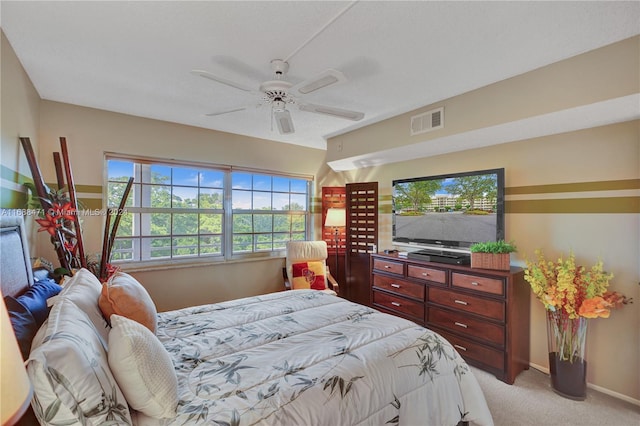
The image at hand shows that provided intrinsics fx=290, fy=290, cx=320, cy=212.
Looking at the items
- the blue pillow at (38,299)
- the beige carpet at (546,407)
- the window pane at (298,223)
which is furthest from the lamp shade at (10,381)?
the window pane at (298,223)

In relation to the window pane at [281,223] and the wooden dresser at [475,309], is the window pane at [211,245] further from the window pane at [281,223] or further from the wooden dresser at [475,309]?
the wooden dresser at [475,309]

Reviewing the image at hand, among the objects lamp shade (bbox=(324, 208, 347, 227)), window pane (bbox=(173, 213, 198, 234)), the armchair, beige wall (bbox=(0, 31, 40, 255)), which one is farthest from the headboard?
lamp shade (bbox=(324, 208, 347, 227))

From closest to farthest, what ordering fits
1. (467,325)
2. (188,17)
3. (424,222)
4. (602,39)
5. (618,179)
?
(188,17) → (602,39) → (618,179) → (467,325) → (424,222)

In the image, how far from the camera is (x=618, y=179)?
2.26 m

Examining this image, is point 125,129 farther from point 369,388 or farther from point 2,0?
point 369,388

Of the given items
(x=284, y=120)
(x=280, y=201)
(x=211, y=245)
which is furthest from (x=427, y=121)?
(x=211, y=245)

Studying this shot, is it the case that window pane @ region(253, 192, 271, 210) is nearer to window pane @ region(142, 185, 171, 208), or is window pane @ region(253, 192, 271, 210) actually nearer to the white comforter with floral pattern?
window pane @ region(142, 185, 171, 208)

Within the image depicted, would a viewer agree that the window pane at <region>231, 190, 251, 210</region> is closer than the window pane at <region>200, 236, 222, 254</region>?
No

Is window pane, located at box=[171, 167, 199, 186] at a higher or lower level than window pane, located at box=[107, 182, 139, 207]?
higher

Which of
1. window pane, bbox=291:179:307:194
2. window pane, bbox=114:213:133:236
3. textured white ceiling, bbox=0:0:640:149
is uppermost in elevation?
textured white ceiling, bbox=0:0:640:149

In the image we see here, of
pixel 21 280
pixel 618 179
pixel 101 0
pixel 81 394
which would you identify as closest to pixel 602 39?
pixel 618 179

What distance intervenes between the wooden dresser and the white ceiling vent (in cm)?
136

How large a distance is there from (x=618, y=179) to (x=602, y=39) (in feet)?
3.59

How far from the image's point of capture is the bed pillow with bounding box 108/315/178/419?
1.06m
